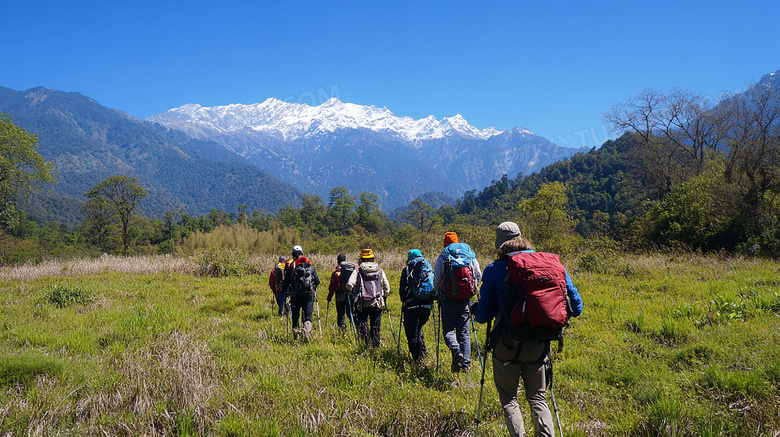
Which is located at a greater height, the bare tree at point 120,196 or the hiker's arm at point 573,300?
the bare tree at point 120,196

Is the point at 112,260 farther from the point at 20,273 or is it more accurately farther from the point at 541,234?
the point at 541,234

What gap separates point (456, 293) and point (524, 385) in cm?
168

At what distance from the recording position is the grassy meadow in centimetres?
336

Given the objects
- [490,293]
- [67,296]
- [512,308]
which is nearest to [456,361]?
[490,293]

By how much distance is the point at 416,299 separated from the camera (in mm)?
5367

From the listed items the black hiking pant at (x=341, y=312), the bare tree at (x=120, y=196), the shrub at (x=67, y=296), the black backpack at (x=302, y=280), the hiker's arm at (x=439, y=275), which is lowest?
the black hiking pant at (x=341, y=312)

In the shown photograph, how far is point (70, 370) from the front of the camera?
4.47m

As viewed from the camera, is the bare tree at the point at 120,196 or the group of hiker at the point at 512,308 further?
the bare tree at the point at 120,196

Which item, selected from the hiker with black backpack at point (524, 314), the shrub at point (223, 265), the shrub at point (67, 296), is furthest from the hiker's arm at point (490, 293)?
the shrub at point (223, 265)

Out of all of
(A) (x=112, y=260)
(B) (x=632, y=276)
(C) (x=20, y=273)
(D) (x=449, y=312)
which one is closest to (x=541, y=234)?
(B) (x=632, y=276)

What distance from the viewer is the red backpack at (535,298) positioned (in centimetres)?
273

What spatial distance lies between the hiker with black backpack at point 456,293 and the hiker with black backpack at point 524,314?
51.8 inches

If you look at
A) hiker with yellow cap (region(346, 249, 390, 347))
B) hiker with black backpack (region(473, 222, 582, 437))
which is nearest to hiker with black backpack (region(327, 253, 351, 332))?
hiker with yellow cap (region(346, 249, 390, 347))

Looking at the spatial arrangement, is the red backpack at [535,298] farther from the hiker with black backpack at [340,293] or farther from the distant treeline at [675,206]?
the distant treeline at [675,206]
